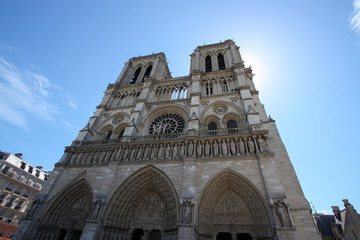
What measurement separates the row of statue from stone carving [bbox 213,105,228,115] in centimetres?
325

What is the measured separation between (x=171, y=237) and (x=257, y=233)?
3713 mm

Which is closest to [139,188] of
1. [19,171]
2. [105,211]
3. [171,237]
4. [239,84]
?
[105,211]

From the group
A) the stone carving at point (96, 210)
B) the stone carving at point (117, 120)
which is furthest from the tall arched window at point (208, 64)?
the stone carving at point (96, 210)

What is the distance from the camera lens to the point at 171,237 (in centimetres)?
784

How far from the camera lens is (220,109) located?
12.8 m

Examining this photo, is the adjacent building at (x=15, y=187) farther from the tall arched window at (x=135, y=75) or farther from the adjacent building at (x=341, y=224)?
the adjacent building at (x=341, y=224)

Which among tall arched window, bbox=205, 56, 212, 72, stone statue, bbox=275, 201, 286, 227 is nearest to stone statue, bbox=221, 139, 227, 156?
stone statue, bbox=275, 201, 286, 227

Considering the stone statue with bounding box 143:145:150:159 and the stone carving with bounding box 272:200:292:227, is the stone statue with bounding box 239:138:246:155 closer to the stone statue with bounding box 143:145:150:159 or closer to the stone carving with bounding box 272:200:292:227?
the stone carving with bounding box 272:200:292:227

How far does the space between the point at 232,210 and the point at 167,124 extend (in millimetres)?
7351

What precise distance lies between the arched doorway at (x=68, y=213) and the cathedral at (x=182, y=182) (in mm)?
51

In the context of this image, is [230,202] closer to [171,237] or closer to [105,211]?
[171,237]

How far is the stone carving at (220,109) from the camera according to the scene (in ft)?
41.3

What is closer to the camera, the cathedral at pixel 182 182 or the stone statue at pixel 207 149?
the cathedral at pixel 182 182

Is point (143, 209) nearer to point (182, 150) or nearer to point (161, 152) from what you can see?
point (161, 152)
